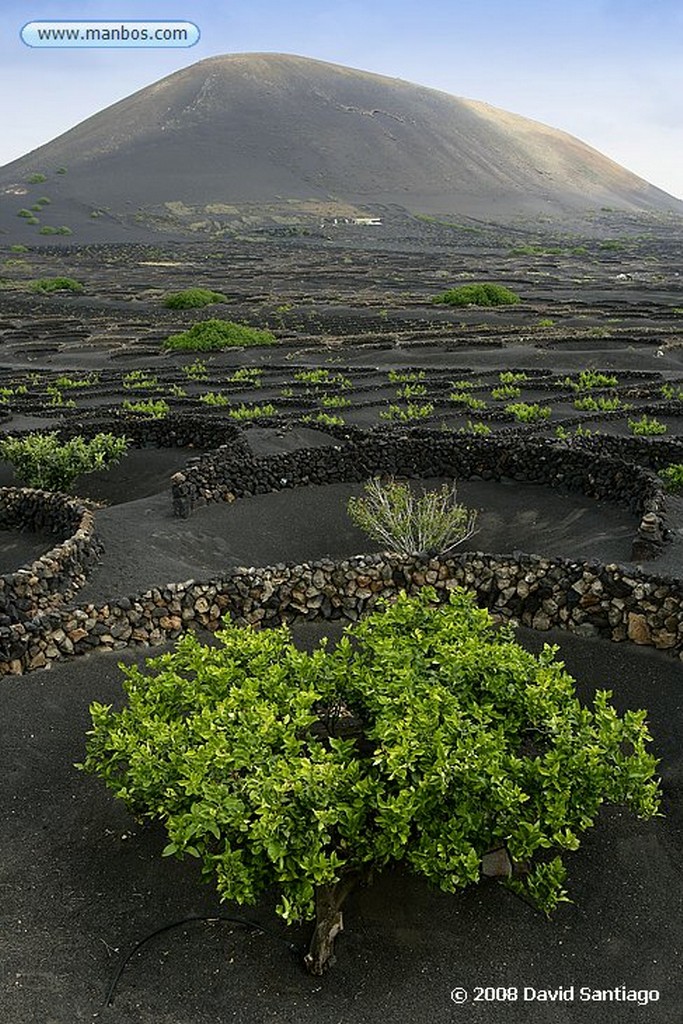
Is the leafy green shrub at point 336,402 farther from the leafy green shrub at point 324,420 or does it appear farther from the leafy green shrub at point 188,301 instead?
the leafy green shrub at point 188,301

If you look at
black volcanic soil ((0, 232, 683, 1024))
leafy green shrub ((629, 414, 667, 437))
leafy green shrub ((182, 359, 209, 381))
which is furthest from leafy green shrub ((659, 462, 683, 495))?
leafy green shrub ((182, 359, 209, 381))

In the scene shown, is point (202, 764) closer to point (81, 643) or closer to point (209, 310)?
point (81, 643)

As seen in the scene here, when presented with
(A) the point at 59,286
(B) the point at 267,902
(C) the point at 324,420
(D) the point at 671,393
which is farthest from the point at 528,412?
(A) the point at 59,286

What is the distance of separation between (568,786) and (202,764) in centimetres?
312

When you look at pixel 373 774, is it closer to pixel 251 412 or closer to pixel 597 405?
pixel 251 412

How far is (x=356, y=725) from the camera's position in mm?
9820

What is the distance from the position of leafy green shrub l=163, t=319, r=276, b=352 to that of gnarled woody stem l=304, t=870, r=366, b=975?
3738 cm

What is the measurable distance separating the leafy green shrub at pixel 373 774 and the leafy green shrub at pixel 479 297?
163 ft

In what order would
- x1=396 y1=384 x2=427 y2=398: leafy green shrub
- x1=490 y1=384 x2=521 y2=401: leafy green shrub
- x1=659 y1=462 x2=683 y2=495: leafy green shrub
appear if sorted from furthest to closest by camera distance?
x1=396 y1=384 x2=427 y2=398: leafy green shrub, x1=490 y1=384 x2=521 y2=401: leafy green shrub, x1=659 y1=462 x2=683 y2=495: leafy green shrub

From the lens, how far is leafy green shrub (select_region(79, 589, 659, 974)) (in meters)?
7.25

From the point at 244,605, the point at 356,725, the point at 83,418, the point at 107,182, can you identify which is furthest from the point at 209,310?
the point at 107,182

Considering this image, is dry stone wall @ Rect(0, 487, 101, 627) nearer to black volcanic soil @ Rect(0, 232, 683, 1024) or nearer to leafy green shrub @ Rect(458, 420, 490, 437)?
black volcanic soil @ Rect(0, 232, 683, 1024)

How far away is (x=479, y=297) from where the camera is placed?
5644 centimetres

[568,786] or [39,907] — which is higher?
[568,786]
